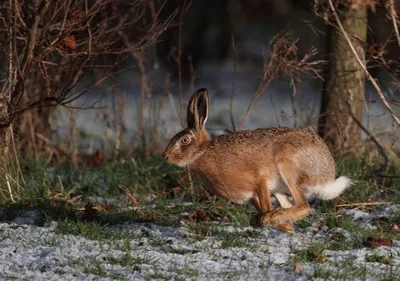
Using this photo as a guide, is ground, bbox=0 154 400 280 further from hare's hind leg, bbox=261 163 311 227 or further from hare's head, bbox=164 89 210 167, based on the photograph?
hare's head, bbox=164 89 210 167

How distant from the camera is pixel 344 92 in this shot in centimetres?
823

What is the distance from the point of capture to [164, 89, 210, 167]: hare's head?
240 inches

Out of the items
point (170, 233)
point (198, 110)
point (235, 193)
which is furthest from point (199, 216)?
point (198, 110)

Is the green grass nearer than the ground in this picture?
No

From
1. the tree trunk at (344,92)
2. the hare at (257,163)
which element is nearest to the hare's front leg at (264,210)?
the hare at (257,163)

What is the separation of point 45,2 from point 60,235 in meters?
1.67

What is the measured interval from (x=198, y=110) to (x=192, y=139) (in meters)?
0.21

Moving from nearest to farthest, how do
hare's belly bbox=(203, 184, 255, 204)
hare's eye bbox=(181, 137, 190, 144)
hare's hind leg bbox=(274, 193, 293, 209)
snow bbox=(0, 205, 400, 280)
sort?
snow bbox=(0, 205, 400, 280) → hare's belly bbox=(203, 184, 255, 204) → hare's eye bbox=(181, 137, 190, 144) → hare's hind leg bbox=(274, 193, 293, 209)

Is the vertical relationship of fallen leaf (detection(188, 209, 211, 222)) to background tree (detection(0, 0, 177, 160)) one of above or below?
below

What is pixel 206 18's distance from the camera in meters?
19.2

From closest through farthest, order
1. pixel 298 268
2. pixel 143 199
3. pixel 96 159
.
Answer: pixel 298 268 < pixel 143 199 < pixel 96 159

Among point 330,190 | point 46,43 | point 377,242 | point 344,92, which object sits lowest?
point 377,242

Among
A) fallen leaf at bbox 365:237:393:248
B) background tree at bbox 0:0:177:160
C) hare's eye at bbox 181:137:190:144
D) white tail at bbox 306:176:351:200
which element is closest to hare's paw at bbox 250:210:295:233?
white tail at bbox 306:176:351:200

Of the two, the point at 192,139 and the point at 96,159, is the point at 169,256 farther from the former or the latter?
the point at 96,159
